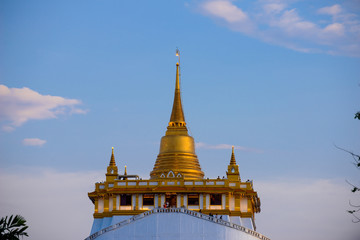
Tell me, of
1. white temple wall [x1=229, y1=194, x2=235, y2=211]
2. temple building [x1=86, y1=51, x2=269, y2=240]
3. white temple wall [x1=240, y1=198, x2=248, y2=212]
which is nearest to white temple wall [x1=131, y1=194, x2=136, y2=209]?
temple building [x1=86, y1=51, x2=269, y2=240]

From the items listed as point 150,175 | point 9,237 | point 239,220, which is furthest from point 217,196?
point 9,237

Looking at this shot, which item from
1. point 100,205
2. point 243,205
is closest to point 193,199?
point 243,205

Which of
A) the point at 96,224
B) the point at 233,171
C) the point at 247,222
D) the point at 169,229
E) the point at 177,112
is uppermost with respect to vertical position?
the point at 177,112

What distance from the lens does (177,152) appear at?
102438mm

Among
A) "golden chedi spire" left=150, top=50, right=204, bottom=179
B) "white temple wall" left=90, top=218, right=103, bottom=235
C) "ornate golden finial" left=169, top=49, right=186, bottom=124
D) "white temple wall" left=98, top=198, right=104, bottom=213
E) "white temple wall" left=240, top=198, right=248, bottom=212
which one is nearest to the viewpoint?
"white temple wall" left=240, top=198, right=248, bottom=212

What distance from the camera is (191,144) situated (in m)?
104

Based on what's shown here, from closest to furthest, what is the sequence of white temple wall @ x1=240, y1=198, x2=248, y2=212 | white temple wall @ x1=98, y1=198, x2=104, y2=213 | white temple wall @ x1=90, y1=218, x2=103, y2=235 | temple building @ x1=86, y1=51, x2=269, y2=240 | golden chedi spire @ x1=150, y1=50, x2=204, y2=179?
temple building @ x1=86, y1=51, x2=269, y2=240 < white temple wall @ x1=240, y1=198, x2=248, y2=212 < white temple wall @ x1=90, y1=218, x2=103, y2=235 < white temple wall @ x1=98, y1=198, x2=104, y2=213 < golden chedi spire @ x1=150, y1=50, x2=204, y2=179

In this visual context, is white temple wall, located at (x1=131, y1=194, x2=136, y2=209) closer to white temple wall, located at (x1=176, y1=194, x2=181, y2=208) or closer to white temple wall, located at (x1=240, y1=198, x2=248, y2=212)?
white temple wall, located at (x1=176, y1=194, x2=181, y2=208)

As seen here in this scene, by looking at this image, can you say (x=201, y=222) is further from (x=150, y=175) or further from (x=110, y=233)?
(x=150, y=175)

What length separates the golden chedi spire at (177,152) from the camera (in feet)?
328

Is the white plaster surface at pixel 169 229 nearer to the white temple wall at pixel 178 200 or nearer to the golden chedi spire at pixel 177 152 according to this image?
the white temple wall at pixel 178 200

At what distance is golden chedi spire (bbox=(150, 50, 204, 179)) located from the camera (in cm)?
10012

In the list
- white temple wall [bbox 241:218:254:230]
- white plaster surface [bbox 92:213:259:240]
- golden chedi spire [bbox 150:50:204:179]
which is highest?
golden chedi spire [bbox 150:50:204:179]

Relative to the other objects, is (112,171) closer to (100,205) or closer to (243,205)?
(100,205)
